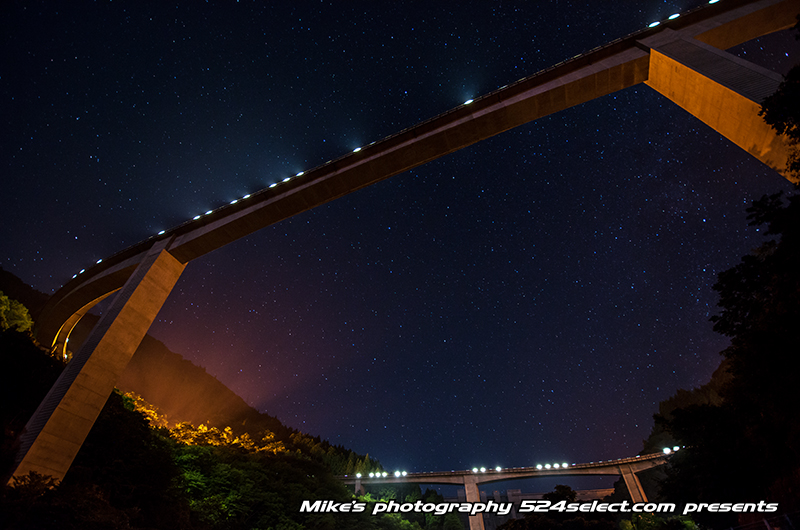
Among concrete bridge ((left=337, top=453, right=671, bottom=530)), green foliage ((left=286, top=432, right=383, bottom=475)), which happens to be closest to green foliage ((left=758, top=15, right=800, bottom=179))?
concrete bridge ((left=337, top=453, right=671, bottom=530))

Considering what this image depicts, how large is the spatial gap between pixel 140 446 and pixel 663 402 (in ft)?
309

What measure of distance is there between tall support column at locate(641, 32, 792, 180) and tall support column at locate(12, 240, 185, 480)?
72.1ft

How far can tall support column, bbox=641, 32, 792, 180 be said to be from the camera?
9.63 metres

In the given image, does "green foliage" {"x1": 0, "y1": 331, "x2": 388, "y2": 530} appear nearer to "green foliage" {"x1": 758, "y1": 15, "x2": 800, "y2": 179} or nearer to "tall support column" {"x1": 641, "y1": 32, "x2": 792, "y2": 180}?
"green foliage" {"x1": 758, "y1": 15, "x2": 800, "y2": 179}

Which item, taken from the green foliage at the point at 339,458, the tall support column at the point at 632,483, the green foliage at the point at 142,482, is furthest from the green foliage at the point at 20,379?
the tall support column at the point at 632,483

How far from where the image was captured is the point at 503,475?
63.7m

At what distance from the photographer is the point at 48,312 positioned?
2836cm

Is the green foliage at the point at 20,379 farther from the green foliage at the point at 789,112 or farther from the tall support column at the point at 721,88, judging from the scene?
the tall support column at the point at 721,88

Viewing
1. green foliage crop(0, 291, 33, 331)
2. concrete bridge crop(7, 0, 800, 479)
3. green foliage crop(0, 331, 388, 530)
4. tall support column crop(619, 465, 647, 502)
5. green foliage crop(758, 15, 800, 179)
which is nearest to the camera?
green foliage crop(758, 15, 800, 179)

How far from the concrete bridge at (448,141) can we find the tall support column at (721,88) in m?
0.03

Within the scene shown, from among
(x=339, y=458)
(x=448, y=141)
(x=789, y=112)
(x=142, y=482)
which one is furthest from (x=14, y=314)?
(x=339, y=458)

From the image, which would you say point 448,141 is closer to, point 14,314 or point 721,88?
point 721,88

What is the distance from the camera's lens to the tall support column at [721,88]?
963 cm

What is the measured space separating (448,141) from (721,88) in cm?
921
